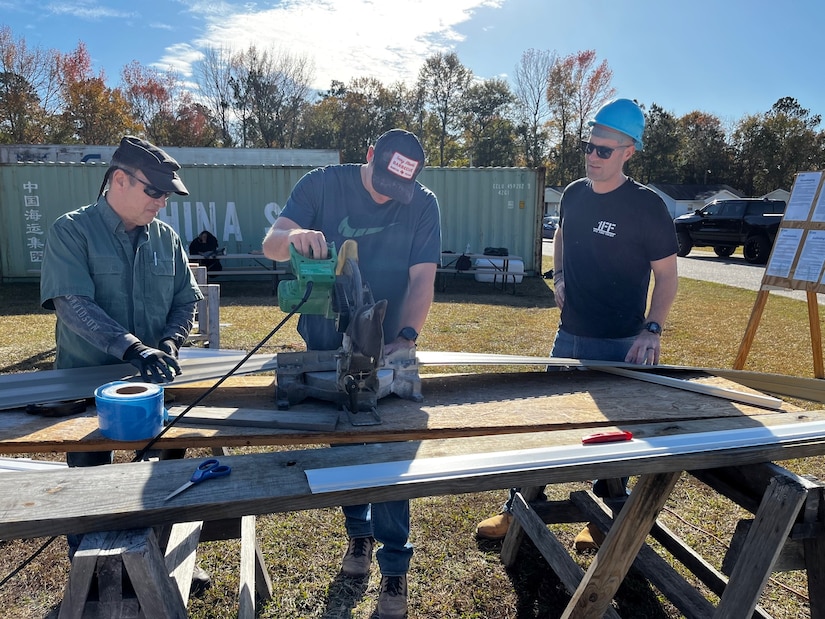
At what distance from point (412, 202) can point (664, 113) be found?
4968 cm

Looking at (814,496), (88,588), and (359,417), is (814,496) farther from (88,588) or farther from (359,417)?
(88,588)

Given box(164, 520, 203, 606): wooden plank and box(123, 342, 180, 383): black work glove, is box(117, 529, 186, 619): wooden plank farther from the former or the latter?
box(123, 342, 180, 383): black work glove

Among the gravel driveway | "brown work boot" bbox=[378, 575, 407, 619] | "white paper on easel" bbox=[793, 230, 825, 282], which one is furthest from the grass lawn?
the gravel driveway

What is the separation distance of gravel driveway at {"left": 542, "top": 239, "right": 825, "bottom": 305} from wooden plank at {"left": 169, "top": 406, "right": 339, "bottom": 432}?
39.9ft

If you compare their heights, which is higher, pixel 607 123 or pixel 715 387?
pixel 607 123

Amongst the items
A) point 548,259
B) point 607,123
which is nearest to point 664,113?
point 548,259

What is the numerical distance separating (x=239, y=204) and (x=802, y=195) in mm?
9838

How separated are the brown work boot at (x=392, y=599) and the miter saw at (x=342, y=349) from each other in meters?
0.82

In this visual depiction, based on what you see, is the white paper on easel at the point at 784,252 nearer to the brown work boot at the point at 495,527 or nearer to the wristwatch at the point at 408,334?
the brown work boot at the point at 495,527

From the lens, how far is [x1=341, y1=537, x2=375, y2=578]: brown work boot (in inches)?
102

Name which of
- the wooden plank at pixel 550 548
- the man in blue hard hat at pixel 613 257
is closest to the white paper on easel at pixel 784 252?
the man in blue hard hat at pixel 613 257

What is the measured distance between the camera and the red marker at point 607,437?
1.65 metres

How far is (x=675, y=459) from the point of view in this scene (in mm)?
1583

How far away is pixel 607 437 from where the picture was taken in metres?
1.66
